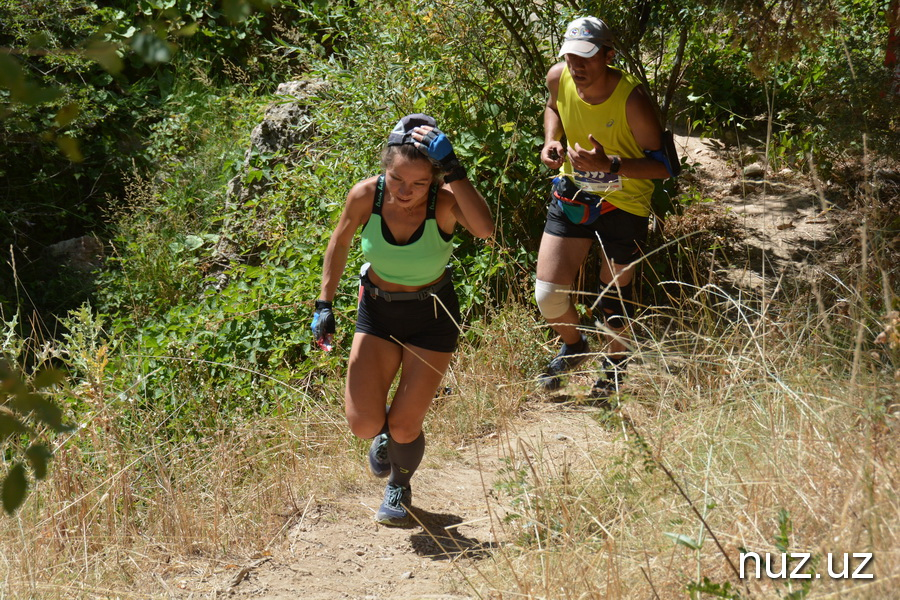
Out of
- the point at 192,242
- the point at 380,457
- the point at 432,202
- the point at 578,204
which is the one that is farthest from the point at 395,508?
the point at 192,242

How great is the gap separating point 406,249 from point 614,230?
1407 mm

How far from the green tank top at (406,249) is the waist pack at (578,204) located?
3.54ft

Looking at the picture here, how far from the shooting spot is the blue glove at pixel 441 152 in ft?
11.3

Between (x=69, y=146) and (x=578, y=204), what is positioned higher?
(x=69, y=146)

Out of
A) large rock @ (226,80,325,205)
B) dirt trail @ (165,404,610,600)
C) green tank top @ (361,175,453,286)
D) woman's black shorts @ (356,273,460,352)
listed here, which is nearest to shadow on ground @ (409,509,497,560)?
dirt trail @ (165,404,610,600)

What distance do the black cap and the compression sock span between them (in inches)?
49.4

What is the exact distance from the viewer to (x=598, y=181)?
4.46 meters

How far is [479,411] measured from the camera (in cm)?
487

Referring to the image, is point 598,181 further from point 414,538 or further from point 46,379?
point 46,379

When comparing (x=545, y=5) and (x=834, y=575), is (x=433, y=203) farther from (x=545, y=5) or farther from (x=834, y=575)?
(x=545, y=5)

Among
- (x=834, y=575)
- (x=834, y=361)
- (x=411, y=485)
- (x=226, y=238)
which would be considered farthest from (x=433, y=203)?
(x=226, y=238)

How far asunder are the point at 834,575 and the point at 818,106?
3.69 m

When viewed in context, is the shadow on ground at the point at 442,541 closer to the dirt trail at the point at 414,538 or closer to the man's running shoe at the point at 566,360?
the dirt trail at the point at 414,538

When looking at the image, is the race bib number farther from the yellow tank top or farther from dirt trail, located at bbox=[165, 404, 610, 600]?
dirt trail, located at bbox=[165, 404, 610, 600]
